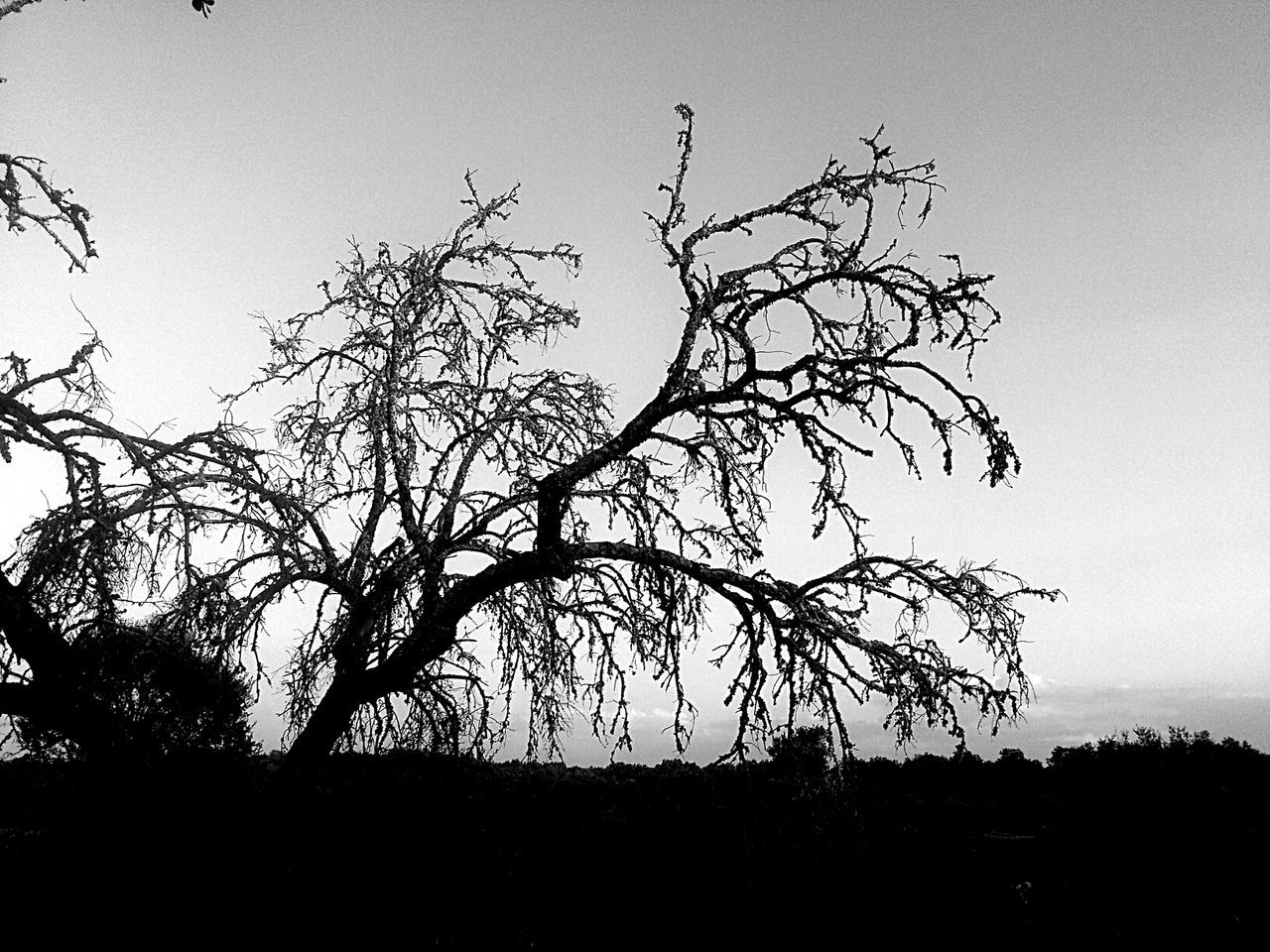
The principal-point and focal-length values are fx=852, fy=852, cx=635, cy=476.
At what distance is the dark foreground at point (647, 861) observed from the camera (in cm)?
742

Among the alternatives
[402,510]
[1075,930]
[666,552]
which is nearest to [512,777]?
[402,510]

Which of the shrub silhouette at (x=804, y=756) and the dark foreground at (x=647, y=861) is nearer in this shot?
the dark foreground at (x=647, y=861)

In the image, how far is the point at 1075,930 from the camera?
6973 millimetres

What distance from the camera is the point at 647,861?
360 inches

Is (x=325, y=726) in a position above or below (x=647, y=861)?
above

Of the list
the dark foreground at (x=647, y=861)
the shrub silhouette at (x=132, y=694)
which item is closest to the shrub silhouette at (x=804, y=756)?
the dark foreground at (x=647, y=861)

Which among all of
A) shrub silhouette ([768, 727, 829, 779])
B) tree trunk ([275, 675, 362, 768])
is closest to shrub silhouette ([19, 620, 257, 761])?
tree trunk ([275, 675, 362, 768])

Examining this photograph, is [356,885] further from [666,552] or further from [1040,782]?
[1040,782]

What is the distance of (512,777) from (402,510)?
5351 millimetres

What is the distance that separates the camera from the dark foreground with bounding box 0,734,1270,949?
742 centimetres

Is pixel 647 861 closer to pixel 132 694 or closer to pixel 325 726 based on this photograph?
pixel 325 726

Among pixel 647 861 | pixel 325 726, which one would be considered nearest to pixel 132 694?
pixel 325 726

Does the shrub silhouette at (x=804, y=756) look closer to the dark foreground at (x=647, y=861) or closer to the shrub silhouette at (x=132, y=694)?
the dark foreground at (x=647, y=861)

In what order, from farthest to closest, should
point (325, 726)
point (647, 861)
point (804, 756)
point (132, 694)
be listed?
point (804, 756), point (325, 726), point (132, 694), point (647, 861)
